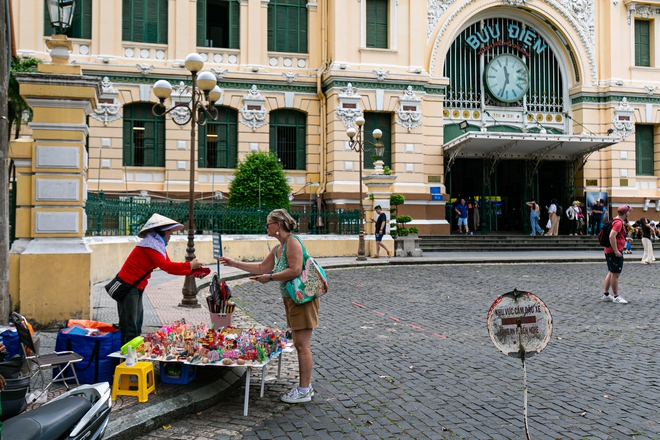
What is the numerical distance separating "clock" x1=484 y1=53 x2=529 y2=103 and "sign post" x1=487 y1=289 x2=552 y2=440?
86.8ft

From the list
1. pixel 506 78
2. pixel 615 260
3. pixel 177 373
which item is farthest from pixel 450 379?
pixel 506 78

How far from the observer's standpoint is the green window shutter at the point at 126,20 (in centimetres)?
2598

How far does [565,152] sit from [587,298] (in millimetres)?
18547

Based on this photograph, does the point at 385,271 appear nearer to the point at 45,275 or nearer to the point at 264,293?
the point at 264,293

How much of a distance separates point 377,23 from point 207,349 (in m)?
24.1

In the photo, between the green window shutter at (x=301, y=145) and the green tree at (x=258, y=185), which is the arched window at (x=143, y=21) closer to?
the green window shutter at (x=301, y=145)

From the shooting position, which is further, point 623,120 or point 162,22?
point 623,120

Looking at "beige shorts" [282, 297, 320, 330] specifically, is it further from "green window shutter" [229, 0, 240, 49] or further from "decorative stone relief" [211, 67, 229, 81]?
"green window shutter" [229, 0, 240, 49]

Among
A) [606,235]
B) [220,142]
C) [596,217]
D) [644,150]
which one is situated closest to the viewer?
[606,235]

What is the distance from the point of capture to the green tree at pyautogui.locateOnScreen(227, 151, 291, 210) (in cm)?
2270

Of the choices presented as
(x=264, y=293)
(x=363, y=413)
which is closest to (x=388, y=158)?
(x=264, y=293)

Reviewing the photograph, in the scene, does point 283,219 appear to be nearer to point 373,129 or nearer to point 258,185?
point 258,185

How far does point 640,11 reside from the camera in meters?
30.4

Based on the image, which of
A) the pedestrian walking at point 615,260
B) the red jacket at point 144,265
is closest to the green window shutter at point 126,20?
the pedestrian walking at point 615,260
